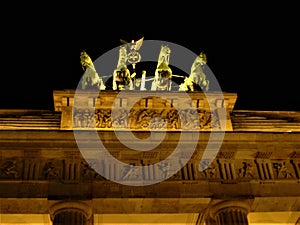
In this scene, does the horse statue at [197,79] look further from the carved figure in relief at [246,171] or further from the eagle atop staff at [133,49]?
the carved figure in relief at [246,171]

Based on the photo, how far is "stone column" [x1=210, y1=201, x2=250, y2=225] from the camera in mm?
20969

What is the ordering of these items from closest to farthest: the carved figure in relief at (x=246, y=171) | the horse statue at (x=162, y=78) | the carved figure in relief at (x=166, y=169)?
the carved figure in relief at (x=166, y=169), the carved figure in relief at (x=246, y=171), the horse statue at (x=162, y=78)

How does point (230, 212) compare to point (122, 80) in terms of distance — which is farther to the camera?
point (122, 80)

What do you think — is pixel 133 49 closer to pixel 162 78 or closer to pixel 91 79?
pixel 162 78

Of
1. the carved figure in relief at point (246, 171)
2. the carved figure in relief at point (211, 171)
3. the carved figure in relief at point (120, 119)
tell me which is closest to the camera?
the carved figure in relief at point (211, 171)

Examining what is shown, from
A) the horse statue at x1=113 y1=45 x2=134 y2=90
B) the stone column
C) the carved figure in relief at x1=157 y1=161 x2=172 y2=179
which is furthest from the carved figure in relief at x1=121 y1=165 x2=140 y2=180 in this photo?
the horse statue at x1=113 y1=45 x2=134 y2=90

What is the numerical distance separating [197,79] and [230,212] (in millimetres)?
7293

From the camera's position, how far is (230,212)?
69.5 ft

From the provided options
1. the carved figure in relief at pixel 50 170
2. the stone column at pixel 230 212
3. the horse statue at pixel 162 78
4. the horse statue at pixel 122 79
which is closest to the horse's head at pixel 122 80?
the horse statue at pixel 122 79

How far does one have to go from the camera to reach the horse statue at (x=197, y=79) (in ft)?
85.3

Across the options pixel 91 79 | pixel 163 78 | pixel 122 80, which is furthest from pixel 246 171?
pixel 91 79

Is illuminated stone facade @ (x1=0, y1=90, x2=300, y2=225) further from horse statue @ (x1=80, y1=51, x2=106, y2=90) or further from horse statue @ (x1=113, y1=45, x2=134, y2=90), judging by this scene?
horse statue @ (x1=113, y1=45, x2=134, y2=90)

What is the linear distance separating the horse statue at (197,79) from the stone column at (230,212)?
6239 mm

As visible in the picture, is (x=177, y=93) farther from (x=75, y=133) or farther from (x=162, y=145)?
(x=75, y=133)
